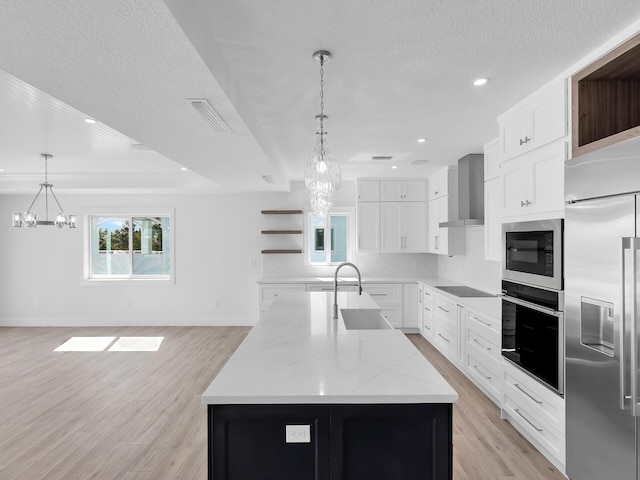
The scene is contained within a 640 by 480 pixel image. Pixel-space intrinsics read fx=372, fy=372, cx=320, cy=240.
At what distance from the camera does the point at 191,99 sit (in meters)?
2.15

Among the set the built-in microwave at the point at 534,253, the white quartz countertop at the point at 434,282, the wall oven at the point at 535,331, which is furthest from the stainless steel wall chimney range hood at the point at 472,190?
the wall oven at the point at 535,331

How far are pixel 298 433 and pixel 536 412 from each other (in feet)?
6.33

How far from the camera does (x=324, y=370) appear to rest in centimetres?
160

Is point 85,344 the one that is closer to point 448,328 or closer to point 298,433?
point 448,328

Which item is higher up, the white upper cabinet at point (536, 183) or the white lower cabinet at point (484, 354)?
the white upper cabinet at point (536, 183)

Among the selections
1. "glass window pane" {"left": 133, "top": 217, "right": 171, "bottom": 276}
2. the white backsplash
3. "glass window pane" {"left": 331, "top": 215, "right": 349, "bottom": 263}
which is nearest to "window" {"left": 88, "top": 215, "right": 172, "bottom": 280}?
"glass window pane" {"left": 133, "top": 217, "right": 171, "bottom": 276}

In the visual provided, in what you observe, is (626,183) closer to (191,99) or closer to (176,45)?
(176,45)

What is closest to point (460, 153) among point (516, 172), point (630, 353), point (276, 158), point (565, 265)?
point (516, 172)

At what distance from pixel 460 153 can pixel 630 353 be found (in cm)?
312

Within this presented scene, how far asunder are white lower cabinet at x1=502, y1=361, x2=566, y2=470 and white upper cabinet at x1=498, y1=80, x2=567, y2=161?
162 centimetres

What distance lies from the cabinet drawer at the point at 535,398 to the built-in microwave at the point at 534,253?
68 centimetres

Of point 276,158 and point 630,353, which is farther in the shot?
point 276,158

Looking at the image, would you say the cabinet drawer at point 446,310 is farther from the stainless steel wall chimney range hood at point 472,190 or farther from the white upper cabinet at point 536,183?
the white upper cabinet at point 536,183

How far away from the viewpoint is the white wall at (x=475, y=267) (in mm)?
4441
